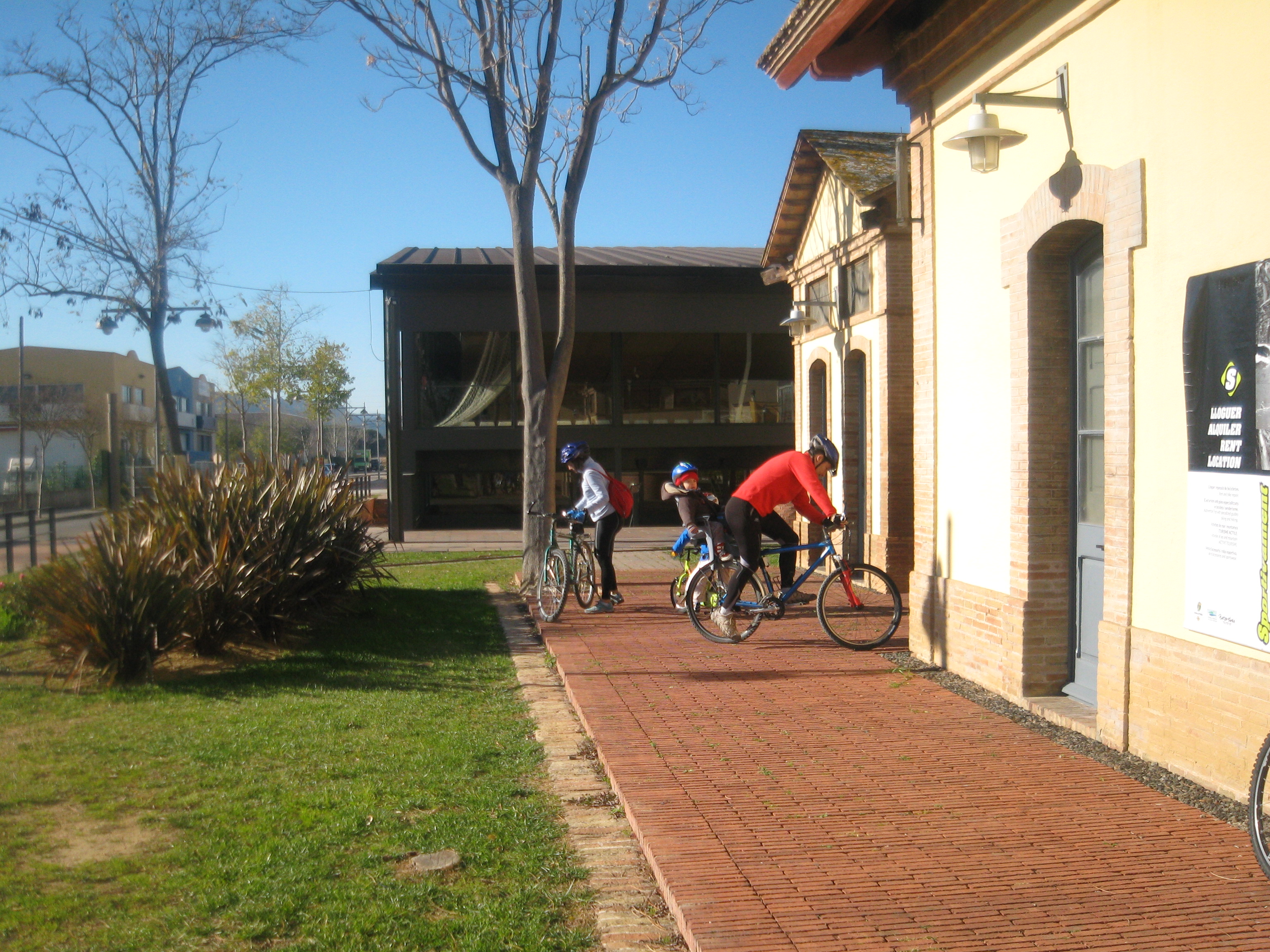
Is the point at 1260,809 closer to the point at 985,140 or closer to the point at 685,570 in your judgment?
the point at 985,140

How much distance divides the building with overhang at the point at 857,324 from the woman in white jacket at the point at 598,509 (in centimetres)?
343

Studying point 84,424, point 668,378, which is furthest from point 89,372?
point 668,378

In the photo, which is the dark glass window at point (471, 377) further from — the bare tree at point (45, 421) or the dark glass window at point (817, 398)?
the bare tree at point (45, 421)

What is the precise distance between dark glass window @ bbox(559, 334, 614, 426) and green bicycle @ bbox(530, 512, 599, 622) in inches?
608

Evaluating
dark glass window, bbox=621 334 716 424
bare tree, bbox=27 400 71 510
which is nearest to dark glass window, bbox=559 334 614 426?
dark glass window, bbox=621 334 716 424

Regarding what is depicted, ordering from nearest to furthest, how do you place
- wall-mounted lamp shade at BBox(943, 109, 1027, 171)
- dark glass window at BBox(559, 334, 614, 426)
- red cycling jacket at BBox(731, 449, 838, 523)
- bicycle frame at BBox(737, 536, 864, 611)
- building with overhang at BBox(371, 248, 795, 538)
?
1. wall-mounted lamp shade at BBox(943, 109, 1027, 171)
2. red cycling jacket at BBox(731, 449, 838, 523)
3. bicycle frame at BBox(737, 536, 864, 611)
4. building with overhang at BBox(371, 248, 795, 538)
5. dark glass window at BBox(559, 334, 614, 426)

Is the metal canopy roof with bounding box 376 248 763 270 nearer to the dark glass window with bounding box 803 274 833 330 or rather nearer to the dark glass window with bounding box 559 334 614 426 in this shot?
the dark glass window with bounding box 559 334 614 426

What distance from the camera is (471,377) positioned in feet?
86.1

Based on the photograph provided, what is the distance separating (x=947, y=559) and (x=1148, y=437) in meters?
2.58

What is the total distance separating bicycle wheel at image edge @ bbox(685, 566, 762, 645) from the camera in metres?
9.02

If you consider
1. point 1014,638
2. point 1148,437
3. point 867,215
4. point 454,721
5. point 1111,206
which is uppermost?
point 867,215

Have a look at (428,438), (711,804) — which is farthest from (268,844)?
(428,438)

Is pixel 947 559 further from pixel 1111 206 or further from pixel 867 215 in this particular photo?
pixel 867 215

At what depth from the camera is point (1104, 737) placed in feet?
19.1
